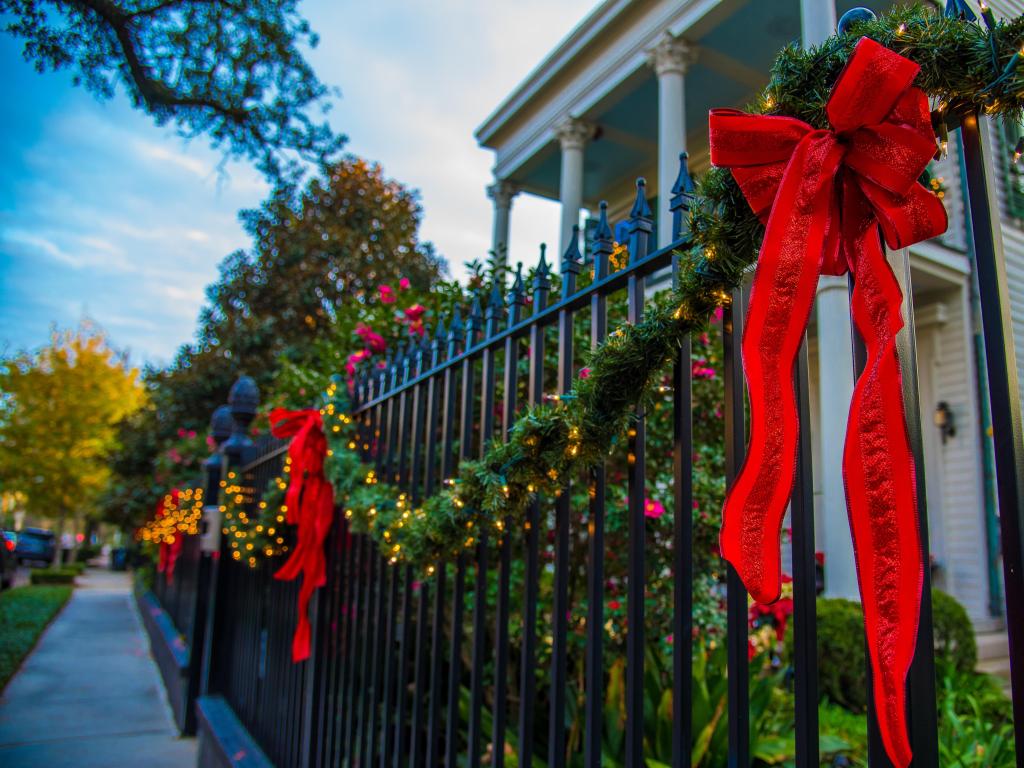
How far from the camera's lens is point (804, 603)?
1195 mm

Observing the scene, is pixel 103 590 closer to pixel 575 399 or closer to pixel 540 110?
pixel 540 110

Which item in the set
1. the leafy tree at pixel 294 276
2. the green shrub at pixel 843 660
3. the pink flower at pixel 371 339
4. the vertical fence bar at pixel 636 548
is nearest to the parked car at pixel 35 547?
the leafy tree at pixel 294 276

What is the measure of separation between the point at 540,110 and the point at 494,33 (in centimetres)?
158

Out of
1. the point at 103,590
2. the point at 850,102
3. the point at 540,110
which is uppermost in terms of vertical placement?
the point at 540,110

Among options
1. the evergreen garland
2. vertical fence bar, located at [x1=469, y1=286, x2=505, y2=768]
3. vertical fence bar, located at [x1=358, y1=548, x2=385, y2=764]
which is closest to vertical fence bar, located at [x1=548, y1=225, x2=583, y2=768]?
the evergreen garland

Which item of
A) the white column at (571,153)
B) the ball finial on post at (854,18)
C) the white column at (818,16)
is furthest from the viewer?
the white column at (571,153)

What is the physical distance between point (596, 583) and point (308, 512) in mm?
2097

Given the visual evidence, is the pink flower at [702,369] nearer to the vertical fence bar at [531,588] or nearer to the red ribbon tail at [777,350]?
the vertical fence bar at [531,588]

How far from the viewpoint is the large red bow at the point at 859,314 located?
0.95 m

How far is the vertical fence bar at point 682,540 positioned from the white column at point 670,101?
763cm

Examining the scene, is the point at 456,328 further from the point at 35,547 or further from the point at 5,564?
the point at 35,547

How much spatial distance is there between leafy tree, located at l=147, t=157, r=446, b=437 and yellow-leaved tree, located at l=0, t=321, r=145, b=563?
16.0m

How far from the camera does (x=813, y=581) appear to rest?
4.00ft

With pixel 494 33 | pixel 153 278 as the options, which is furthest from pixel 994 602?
pixel 153 278
